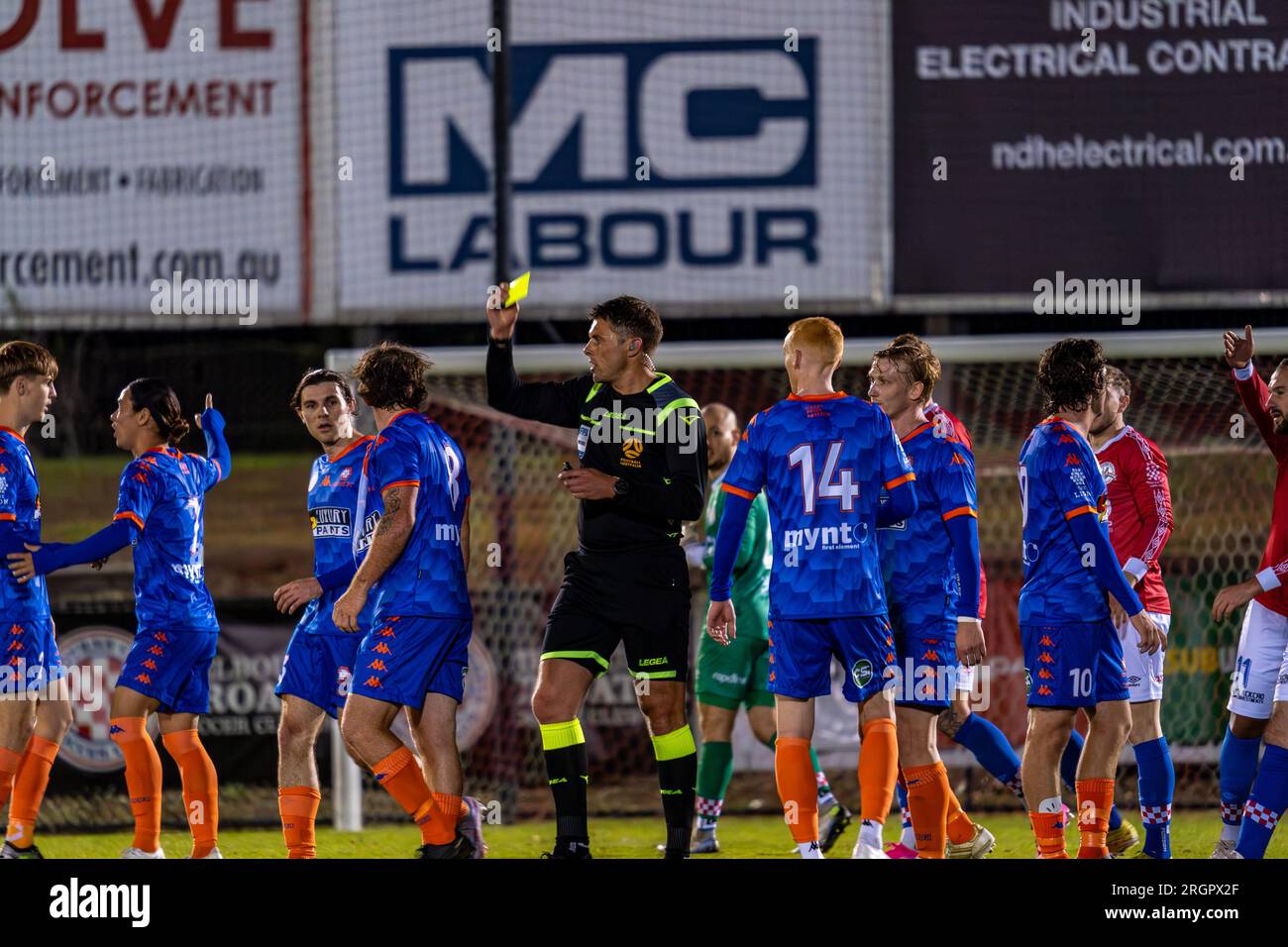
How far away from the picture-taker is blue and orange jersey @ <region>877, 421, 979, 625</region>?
660 centimetres

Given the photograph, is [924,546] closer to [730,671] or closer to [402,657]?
[730,671]

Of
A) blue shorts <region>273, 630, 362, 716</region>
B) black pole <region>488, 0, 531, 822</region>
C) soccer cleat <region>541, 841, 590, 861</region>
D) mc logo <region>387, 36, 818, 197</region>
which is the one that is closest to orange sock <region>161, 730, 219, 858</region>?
blue shorts <region>273, 630, 362, 716</region>

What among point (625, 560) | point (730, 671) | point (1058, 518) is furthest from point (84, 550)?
point (1058, 518)

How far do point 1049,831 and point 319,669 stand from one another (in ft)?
9.56

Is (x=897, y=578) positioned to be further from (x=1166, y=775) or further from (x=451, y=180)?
(x=451, y=180)

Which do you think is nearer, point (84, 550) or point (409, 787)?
point (409, 787)

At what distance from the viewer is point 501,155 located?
10.5 meters

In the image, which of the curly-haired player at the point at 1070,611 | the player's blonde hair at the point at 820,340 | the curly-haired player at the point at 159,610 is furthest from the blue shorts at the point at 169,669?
the curly-haired player at the point at 1070,611

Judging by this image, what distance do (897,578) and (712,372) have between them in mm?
6142

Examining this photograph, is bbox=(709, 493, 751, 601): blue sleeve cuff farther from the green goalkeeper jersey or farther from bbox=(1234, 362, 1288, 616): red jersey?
bbox=(1234, 362, 1288, 616): red jersey

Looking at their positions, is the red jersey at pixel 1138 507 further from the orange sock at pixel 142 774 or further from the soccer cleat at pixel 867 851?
the orange sock at pixel 142 774

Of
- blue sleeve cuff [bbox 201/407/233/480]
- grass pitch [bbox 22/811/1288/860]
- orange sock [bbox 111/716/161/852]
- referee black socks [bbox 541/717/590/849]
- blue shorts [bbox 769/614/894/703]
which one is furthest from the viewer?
grass pitch [bbox 22/811/1288/860]

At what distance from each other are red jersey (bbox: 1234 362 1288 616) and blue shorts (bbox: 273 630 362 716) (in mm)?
3656

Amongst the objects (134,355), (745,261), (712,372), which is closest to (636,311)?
(745,261)
